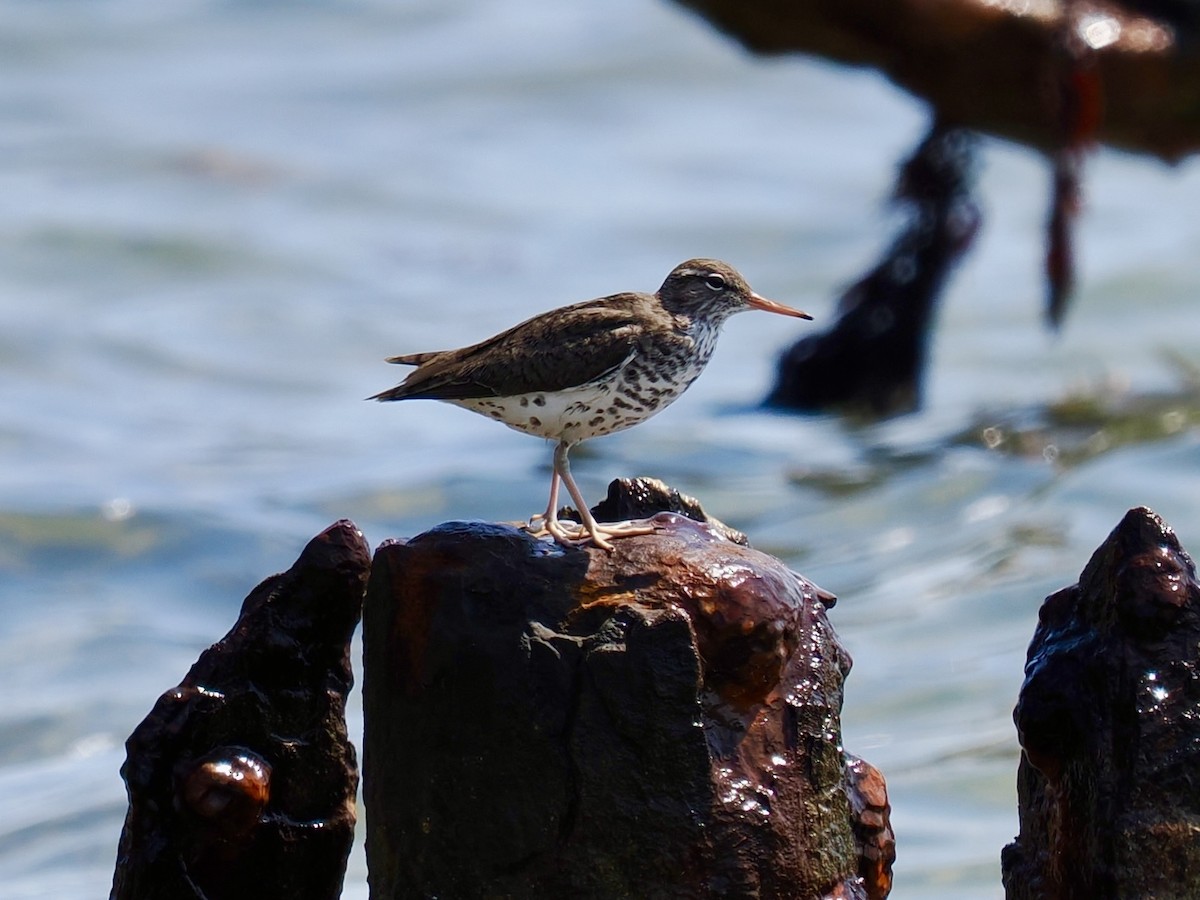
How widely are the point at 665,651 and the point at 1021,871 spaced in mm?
1585

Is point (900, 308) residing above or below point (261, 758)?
above

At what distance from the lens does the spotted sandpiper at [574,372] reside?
8.09m

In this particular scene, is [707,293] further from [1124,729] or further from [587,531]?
[1124,729]

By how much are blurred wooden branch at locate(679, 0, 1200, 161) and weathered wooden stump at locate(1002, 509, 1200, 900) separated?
9.99 m

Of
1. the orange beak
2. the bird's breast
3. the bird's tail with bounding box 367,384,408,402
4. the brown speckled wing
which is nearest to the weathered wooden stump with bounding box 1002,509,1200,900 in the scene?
the bird's breast

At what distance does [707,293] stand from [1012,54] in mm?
8974

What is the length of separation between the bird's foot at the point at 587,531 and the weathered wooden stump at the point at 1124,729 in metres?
1.41

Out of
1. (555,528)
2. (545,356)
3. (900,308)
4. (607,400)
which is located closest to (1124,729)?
(555,528)

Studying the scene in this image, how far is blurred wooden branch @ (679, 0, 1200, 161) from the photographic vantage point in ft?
54.1

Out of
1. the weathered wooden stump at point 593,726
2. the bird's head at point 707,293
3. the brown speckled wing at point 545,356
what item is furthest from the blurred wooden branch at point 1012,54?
the weathered wooden stump at point 593,726

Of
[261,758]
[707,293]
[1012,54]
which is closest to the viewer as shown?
[261,758]

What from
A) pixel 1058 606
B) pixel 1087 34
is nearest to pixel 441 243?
pixel 1087 34

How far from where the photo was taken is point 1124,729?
671cm

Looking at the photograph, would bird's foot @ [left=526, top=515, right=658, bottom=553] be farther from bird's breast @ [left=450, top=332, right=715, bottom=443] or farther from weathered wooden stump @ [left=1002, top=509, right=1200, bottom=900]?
weathered wooden stump @ [left=1002, top=509, right=1200, bottom=900]
